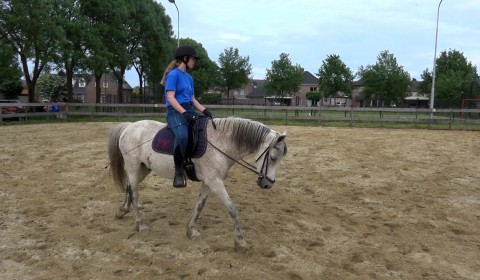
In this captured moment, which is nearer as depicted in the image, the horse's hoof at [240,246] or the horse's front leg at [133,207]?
the horse's hoof at [240,246]

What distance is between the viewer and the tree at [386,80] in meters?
43.9

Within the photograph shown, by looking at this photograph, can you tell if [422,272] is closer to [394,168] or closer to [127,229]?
[127,229]

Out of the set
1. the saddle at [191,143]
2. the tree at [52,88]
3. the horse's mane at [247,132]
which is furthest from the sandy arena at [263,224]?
the tree at [52,88]

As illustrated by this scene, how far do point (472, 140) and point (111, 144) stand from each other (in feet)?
44.4

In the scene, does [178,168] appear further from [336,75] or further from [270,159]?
[336,75]

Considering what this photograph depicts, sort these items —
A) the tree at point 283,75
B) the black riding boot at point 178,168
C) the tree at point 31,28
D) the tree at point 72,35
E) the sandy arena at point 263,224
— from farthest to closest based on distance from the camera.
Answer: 1. the tree at point 283,75
2. the tree at point 72,35
3. the tree at point 31,28
4. the black riding boot at point 178,168
5. the sandy arena at point 263,224

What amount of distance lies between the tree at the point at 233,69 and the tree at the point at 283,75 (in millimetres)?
3798

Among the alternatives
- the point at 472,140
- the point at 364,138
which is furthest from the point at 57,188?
the point at 472,140

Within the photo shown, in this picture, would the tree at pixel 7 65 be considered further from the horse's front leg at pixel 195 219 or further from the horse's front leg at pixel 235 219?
the horse's front leg at pixel 235 219

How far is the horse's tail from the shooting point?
5469 millimetres

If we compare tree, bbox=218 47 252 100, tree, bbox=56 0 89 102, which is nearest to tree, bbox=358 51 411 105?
tree, bbox=218 47 252 100

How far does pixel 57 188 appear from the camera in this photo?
711cm

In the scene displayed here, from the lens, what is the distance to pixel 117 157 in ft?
18.0

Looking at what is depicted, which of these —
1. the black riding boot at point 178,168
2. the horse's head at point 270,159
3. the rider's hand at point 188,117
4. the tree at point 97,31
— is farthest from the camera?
the tree at point 97,31
